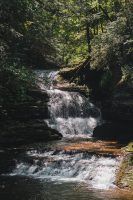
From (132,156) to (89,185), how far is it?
8.36ft

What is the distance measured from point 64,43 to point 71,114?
18638 mm

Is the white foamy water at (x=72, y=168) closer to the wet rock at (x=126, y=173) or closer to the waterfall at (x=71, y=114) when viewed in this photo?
the wet rock at (x=126, y=173)

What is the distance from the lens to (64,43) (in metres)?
49.5

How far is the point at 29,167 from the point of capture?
21.2 meters

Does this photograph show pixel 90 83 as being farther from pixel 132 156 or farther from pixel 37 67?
pixel 132 156

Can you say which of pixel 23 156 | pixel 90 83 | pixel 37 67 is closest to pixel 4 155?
pixel 23 156

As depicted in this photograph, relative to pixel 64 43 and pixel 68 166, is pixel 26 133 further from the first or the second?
pixel 64 43

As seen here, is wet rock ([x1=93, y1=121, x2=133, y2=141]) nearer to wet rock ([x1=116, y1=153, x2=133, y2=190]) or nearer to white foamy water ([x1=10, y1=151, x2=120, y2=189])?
white foamy water ([x1=10, y1=151, x2=120, y2=189])

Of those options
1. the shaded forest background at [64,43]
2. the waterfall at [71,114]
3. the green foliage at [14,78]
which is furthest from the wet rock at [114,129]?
the green foliage at [14,78]

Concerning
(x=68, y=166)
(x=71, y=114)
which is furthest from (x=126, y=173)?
(x=71, y=114)

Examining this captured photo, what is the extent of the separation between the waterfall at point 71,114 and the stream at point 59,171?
1932 millimetres

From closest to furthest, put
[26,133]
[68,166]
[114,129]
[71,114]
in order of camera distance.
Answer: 1. [68,166]
2. [26,133]
3. [114,129]
4. [71,114]

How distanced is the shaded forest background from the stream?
1.44 meters

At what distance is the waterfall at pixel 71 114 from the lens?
30.9 m
